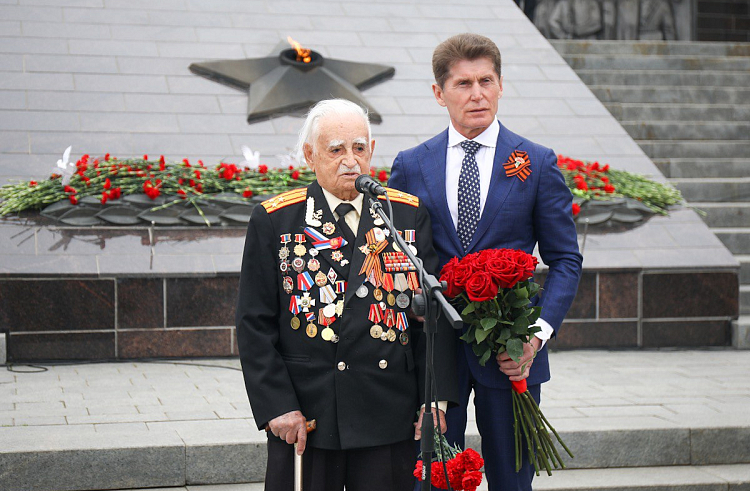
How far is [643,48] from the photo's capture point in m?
12.9

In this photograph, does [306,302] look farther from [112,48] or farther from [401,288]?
[112,48]

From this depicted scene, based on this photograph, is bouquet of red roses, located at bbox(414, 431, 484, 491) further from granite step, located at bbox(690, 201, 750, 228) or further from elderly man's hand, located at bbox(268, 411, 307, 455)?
granite step, located at bbox(690, 201, 750, 228)

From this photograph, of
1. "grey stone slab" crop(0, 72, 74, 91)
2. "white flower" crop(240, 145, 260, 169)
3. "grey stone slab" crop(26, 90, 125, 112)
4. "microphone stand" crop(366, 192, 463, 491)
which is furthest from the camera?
"grey stone slab" crop(0, 72, 74, 91)

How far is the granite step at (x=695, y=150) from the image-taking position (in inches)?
407

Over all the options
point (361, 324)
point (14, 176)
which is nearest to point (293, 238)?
point (361, 324)

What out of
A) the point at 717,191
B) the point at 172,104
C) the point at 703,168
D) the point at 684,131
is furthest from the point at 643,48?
the point at 172,104

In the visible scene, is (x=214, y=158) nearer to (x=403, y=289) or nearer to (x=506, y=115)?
(x=506, y=115)

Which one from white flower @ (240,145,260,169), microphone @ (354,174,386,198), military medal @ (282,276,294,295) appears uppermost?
white flower @ (240,145,260,169)

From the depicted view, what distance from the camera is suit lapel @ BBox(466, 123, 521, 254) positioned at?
309cm

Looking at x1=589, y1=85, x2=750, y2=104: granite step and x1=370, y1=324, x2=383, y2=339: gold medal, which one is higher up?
x1=589, y1=85, x2=750, y2=104: granite step

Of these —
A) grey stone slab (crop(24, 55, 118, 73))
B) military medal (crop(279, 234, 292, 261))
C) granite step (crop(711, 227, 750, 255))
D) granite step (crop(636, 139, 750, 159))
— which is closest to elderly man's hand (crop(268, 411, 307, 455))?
military medal (crop(279, 234, 292, 261))

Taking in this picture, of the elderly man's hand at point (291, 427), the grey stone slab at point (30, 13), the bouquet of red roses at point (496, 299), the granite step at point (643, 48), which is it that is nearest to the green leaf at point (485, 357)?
the bouquet of red roses at point (496, 299)

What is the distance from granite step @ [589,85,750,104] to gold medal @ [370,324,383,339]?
9.30 m

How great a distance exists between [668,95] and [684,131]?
0.98 meters
